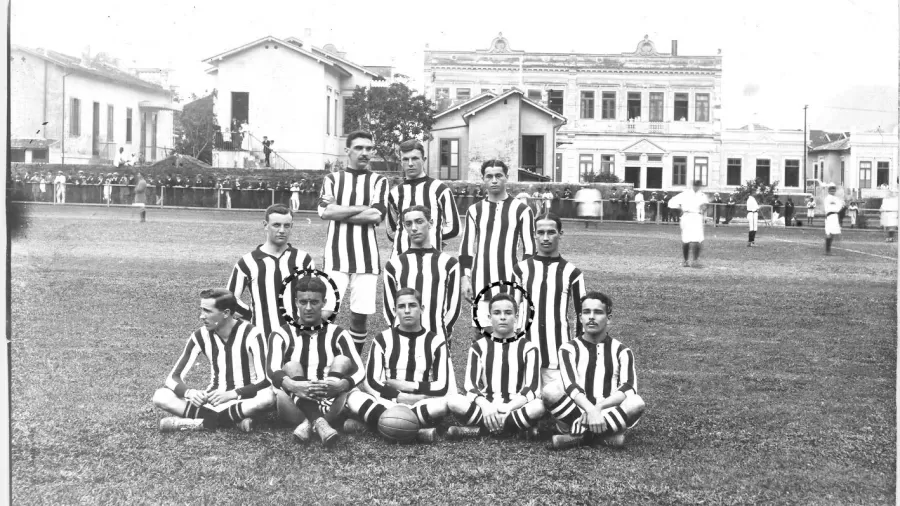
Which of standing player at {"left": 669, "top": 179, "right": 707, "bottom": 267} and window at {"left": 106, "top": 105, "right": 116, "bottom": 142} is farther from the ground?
window at {"left": 106, "top": 105, "right": 116, "bottom": 142}

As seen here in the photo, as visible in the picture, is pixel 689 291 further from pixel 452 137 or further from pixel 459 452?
pixel 459 452

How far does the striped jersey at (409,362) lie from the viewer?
4.34 meters

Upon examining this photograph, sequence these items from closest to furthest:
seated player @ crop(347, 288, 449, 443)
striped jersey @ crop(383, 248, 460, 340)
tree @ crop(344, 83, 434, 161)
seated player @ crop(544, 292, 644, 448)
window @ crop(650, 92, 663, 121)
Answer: seated player @ crop(544, 292, 644, 448), seated player @ crop(347, 288, 449, 443), striped jersey @ crop(383, 248, 460, 340), tree @ crop(344, 83, 434, 161), window @ crop(650, 92, 663, 121)

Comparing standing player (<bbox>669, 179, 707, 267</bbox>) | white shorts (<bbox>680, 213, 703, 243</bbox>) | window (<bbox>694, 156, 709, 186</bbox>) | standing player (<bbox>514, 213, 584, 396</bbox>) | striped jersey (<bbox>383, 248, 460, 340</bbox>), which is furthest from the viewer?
white shorts (<bbox>680, 213, 703, 243</bbox>)

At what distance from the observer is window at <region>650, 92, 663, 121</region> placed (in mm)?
6059

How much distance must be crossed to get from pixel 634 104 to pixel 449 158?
4.23 feet

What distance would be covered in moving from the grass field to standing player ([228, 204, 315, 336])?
1.92 feet

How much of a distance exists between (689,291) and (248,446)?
19.4 ft

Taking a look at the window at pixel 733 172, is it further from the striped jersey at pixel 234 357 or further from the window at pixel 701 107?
the striped jersey at pixel 234 357

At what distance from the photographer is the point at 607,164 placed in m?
6.38

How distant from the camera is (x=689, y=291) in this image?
9.11 m

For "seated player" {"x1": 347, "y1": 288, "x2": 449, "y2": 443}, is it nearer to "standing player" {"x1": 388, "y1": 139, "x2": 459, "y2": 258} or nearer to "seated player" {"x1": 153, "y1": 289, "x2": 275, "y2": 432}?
"seated player" {"x1": 153, "y1": 289, "x2": 275, "y2": 432}

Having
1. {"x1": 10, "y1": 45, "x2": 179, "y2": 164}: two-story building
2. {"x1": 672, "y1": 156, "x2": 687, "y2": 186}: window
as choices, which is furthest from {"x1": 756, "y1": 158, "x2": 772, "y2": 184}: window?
{"x1": 10, "y1": 45, "x2": 179, "y2": 164}: two-story building

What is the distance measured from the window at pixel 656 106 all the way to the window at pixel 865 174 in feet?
4.27
